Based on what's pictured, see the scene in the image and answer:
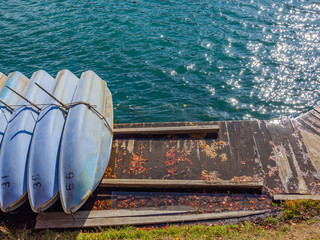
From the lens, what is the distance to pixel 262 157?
10555 millimetres

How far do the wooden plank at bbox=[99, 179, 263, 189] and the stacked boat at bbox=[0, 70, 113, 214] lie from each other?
2.55 ft

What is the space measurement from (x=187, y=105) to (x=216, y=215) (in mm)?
7194

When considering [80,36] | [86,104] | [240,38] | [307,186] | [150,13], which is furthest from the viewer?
[150,13]

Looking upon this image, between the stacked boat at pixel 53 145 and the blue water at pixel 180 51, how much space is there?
4.13m

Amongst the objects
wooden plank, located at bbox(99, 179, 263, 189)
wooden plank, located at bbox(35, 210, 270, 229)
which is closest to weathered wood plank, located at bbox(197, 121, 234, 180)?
wooden plank, located at bbox(99, 179, 263, 189)

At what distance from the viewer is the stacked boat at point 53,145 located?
8.30 meters

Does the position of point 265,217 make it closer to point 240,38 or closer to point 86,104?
point 86,104

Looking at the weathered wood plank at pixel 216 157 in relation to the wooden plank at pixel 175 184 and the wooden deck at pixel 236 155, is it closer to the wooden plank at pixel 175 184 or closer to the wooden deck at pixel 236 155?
the wooden deck at pixel 236 155

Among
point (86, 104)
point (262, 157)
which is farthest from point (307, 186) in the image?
point (86, 104)

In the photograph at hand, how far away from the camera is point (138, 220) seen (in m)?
8.84

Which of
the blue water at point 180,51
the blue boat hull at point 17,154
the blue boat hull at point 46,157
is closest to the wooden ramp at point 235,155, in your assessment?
the blue boat hull at point 46,157

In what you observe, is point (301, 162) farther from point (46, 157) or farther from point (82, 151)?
point (46, 157)

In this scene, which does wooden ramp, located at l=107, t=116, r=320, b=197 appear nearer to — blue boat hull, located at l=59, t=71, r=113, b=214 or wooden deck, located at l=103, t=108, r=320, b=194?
wooden deck, located at l=103, t=108, r=320, b=194

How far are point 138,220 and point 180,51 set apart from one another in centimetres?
1288
